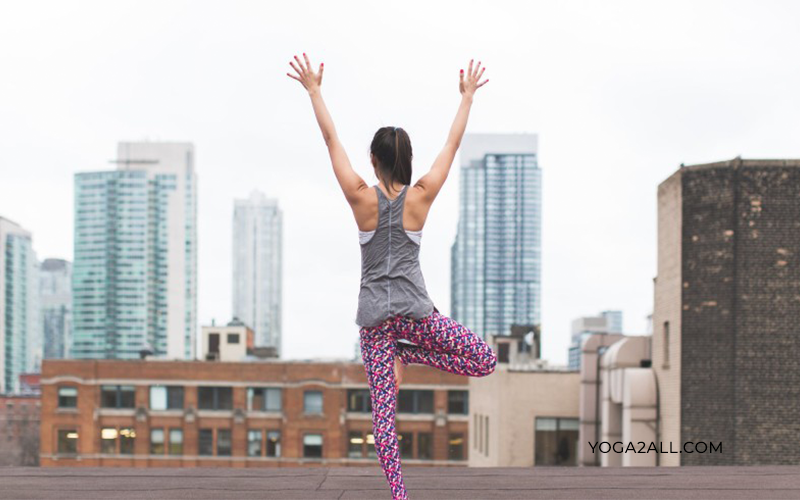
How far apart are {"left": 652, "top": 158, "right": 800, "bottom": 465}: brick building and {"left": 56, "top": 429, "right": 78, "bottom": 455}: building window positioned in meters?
50.6

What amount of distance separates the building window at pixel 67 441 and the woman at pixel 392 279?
6272 cm

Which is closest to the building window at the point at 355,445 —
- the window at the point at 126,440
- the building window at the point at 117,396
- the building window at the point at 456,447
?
the building window at the point at 456,447

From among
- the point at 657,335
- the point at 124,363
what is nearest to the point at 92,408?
the point at 124,363

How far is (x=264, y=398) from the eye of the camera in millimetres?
61125

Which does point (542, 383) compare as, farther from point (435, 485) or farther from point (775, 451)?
point (435, 485)

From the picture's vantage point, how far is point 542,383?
1451 inches

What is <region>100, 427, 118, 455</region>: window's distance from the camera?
6109 cm

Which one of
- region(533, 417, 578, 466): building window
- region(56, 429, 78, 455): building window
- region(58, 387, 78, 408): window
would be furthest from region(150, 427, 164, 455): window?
region(533, 417, 578, 466): building window

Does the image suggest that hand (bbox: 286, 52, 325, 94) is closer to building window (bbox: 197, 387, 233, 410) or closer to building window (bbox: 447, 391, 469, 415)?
building window (bbox: 447, 391, 469, 415)

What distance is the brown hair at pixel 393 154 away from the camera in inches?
180

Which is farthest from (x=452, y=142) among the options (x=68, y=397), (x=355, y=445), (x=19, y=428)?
(x=19, y=428)

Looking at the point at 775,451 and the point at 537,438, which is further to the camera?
the point at 537,438

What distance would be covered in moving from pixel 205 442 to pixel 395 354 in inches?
2341

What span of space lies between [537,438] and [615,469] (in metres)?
29.1
